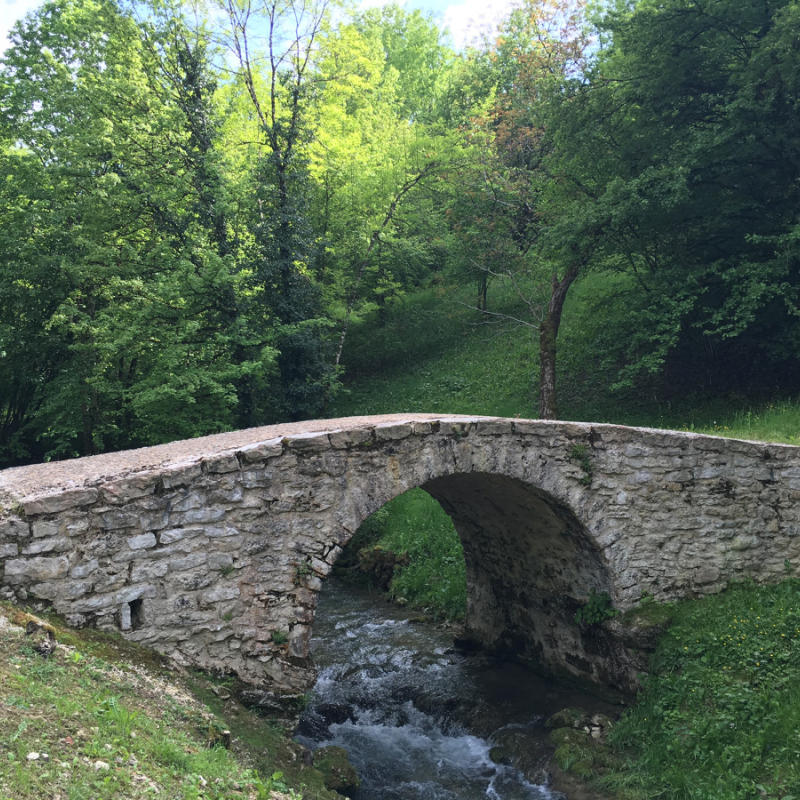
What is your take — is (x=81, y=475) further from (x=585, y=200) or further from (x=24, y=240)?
(x=585, y=200)

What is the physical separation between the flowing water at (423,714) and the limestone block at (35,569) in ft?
13.2

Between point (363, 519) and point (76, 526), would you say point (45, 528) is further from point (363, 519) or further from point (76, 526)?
point (363, 519)

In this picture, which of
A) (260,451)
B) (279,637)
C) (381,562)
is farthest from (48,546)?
(381,562)

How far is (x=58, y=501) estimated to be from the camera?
16.3 ft

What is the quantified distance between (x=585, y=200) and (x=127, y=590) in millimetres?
12062

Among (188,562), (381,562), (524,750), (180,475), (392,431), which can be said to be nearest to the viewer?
(180,475)

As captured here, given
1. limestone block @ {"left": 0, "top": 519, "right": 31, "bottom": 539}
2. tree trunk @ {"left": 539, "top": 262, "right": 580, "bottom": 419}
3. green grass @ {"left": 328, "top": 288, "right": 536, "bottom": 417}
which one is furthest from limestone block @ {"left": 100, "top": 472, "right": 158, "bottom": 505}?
green grass @ {"left": 328, "top": 288, "right": 536, "bottom": 417}

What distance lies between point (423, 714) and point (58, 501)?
578 cm

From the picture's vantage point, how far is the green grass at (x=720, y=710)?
610 cm

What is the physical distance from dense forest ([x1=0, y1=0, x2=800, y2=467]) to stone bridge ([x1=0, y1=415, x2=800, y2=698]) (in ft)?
17.7

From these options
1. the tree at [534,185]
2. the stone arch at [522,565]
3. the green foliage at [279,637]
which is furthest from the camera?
the tree at [534,185]

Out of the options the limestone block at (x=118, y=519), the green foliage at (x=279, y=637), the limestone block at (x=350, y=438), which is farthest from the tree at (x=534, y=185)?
the limestone block at (x=118, y=519)

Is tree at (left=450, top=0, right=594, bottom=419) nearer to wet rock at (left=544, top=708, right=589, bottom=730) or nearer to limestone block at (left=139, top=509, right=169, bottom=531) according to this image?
wet rock at (left=544, top=708, right=589, bottom=730)

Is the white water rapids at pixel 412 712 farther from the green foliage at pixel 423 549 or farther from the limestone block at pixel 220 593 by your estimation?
the limestone block at pixel 220 593
